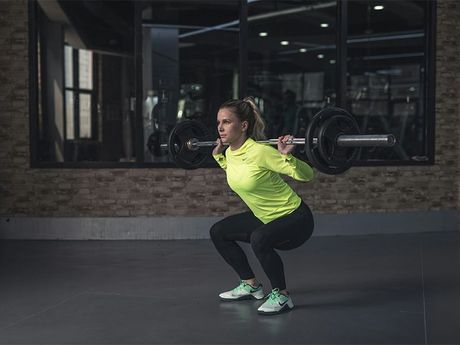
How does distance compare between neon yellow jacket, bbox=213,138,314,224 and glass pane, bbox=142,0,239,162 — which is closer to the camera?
neon yellow jacket, bbox=213,138,314,224

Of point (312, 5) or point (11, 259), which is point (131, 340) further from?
point (312, 5)

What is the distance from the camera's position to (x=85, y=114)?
29.0 feet

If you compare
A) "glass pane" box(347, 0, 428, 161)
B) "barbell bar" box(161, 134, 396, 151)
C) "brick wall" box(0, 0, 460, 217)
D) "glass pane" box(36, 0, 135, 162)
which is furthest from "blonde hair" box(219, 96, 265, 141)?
"glass pane" box(347, 0, 428, 161)

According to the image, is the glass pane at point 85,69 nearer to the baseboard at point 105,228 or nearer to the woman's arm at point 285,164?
the baseboard at point 105,228

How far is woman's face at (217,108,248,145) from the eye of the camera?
4.73 meters

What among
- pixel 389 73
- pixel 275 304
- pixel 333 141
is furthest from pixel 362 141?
pixel 389 73

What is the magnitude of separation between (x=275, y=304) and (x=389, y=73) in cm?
638

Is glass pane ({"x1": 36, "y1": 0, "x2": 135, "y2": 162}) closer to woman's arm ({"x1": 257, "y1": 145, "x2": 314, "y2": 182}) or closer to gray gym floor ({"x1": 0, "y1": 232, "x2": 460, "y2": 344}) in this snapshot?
gray gym floor ({"x1": 0, "y1": 232, "x2": 460, "y2": 344})

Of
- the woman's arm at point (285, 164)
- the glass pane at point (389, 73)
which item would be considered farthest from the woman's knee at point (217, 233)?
the glass pane at point (389, 73)

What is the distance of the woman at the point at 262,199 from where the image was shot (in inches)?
182

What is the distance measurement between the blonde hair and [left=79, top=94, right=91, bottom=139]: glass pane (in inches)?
174

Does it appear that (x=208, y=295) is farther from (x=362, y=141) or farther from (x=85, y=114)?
(x=85, y=114)

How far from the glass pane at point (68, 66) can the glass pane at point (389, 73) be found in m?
4.04

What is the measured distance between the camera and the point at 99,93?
29.3 feet
